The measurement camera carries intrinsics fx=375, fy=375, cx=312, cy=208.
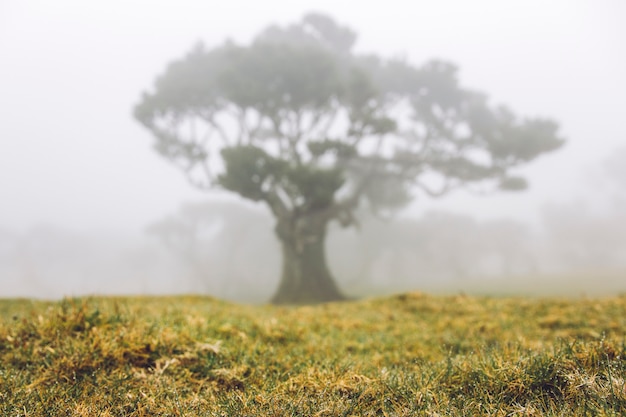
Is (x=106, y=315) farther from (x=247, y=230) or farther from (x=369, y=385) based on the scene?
(x=247, y=230)

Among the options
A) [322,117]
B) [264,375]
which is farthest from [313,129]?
[264,375]

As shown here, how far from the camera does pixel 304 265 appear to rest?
22.5 m

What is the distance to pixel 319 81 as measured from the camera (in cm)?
2311

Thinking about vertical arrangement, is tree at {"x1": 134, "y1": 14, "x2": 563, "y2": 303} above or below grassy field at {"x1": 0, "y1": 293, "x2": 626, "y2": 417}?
above

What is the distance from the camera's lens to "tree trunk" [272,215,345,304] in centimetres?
2147

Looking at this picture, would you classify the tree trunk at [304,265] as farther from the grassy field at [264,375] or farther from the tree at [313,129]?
the grassy field at [264,375]

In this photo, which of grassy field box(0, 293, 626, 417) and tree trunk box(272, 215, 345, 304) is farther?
tree trunk box(272, 215, 345, 304)

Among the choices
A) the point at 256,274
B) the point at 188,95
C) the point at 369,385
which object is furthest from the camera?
the point at 256,274

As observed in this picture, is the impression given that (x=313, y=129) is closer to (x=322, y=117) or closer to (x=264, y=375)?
(x=322, y=117)

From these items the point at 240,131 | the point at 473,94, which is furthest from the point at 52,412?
the point at 473,94

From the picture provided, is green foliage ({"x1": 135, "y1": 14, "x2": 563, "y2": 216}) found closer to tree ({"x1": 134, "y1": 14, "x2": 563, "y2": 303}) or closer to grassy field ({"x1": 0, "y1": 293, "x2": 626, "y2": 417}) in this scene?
tree ({"x1": 134, "y1": 14, "x2": 563, "y2": 303})

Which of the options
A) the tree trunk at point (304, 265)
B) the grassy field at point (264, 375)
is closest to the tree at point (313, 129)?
the tree trunk at point (304, 265)

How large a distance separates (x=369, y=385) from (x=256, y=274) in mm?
56199

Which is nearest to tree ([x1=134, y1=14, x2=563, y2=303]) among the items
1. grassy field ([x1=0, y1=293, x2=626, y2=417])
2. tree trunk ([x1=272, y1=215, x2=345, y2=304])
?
tree trunk ([x1=272, y1=215, x2=345, y2=304])
